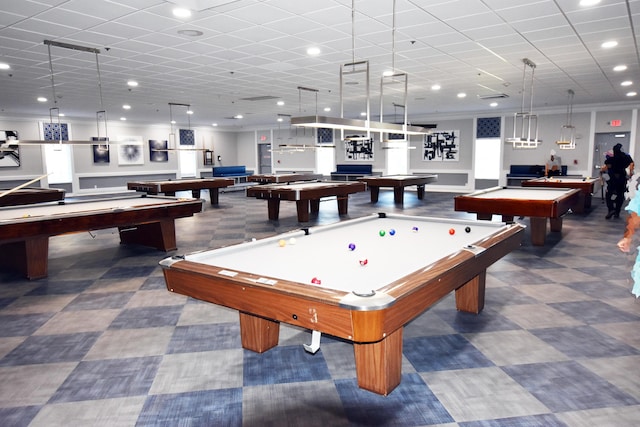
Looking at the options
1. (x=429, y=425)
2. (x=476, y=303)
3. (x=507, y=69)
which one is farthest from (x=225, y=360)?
(x=507, y=69)

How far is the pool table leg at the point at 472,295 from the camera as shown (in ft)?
10.2

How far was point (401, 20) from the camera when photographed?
13.9 feet

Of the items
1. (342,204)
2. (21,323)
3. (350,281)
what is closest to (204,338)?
(350,281)

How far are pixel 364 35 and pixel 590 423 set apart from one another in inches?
164

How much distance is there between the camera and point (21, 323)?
3.08 m

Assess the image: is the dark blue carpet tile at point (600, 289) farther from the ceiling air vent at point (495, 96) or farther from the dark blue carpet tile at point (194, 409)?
the ceiling air vent at point (495, 96)

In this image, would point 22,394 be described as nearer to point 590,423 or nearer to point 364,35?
point 590,423

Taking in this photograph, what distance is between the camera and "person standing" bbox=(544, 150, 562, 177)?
10.4m

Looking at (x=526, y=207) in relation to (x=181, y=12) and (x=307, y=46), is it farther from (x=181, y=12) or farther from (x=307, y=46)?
(x=181, y=12)

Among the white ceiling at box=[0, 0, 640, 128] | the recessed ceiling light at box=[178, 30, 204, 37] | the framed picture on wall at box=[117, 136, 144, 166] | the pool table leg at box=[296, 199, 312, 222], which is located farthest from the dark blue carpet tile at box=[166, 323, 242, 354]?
the framed picture on wall at box=[117, 136, 144, 166]

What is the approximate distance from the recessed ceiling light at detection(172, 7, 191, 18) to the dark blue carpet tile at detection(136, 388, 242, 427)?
Answer: 3339 mm

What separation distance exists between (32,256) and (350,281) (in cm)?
370

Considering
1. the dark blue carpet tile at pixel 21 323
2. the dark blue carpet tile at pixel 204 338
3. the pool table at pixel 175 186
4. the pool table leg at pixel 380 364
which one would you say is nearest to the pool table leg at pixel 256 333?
the dark blue carpet tile at pixel 204 338

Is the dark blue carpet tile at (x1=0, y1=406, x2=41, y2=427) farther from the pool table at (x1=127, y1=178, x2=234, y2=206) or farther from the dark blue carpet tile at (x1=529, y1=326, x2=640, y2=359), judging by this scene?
the pool table at (x1=127, y1=178, x2=234, y2=206)
